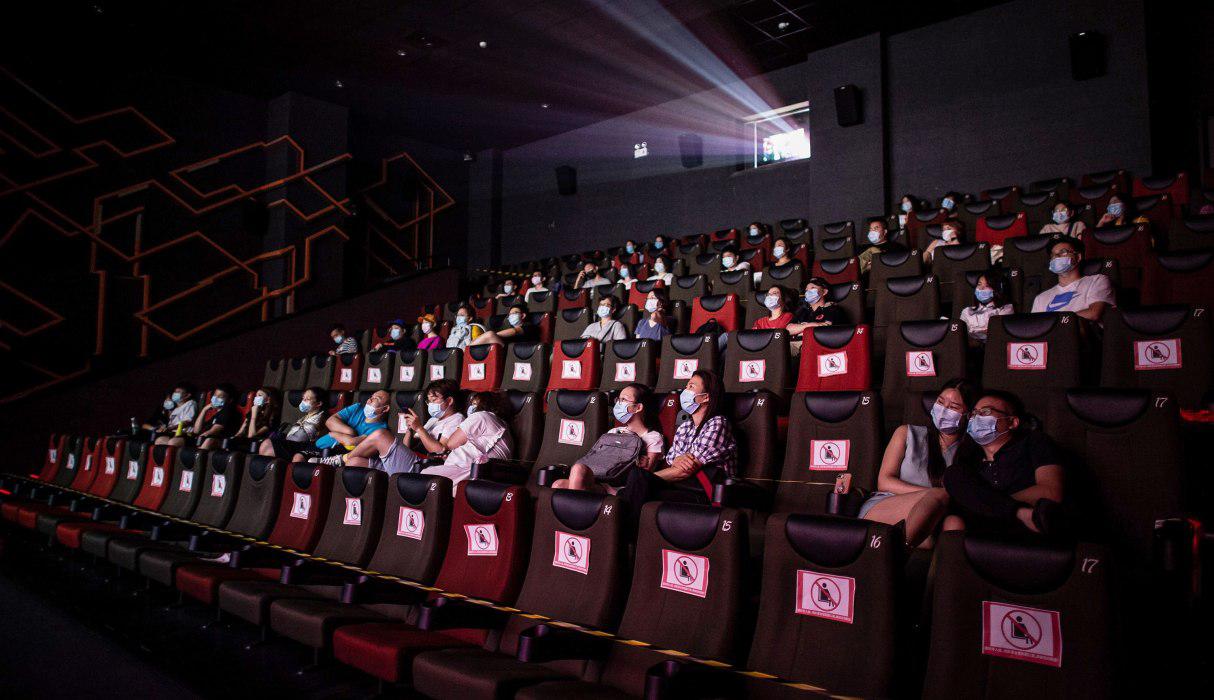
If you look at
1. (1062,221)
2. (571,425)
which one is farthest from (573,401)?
(1062,221)

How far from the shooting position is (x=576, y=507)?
1858 mm

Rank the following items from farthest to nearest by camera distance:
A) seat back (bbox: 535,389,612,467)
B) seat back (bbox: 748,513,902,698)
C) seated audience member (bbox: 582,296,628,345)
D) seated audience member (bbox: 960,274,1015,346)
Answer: seated audience member (bbox: 582,296,628,345) → seated audience member (bbox: 960,274,1015,346) → seat back (bbox: 535,389,612,467) → seat back (bbox: 748,513,902,698)

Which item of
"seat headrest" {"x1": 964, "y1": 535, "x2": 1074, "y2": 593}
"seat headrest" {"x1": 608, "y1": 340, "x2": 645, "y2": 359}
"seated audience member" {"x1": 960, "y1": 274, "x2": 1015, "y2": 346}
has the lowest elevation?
"seat headrest" {"x1": 964, "y1": 535, "x2": 1074, "y2": 593}

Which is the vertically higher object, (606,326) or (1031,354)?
(606,326)

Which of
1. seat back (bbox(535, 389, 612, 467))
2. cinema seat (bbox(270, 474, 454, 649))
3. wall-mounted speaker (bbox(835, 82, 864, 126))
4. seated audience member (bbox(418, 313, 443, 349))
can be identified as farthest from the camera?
wall-mounted speaker (bbox(835, 82, 864, 126))

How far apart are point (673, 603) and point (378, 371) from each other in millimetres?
3881

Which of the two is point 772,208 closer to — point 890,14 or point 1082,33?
point 890,14

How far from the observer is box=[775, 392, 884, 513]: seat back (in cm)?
234

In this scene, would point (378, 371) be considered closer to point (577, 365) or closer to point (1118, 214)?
point (577, 365)

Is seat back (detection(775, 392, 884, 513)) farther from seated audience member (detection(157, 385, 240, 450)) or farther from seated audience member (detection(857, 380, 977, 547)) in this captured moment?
seated audience member (detection(157, 385, 240, 450))

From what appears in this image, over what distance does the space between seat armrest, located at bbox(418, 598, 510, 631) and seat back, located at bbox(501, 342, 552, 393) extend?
2.24m

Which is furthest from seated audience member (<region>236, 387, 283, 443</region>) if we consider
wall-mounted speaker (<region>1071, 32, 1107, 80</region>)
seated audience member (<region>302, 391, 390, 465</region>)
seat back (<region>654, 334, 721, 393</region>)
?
wall-mounted speaker (<region>1071, 32, 1107, 80</region>)

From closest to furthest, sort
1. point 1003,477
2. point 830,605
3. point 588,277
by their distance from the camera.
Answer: point 830,605 < point 1003,477 < point 588,277

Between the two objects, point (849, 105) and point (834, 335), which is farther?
point (849, 105)
